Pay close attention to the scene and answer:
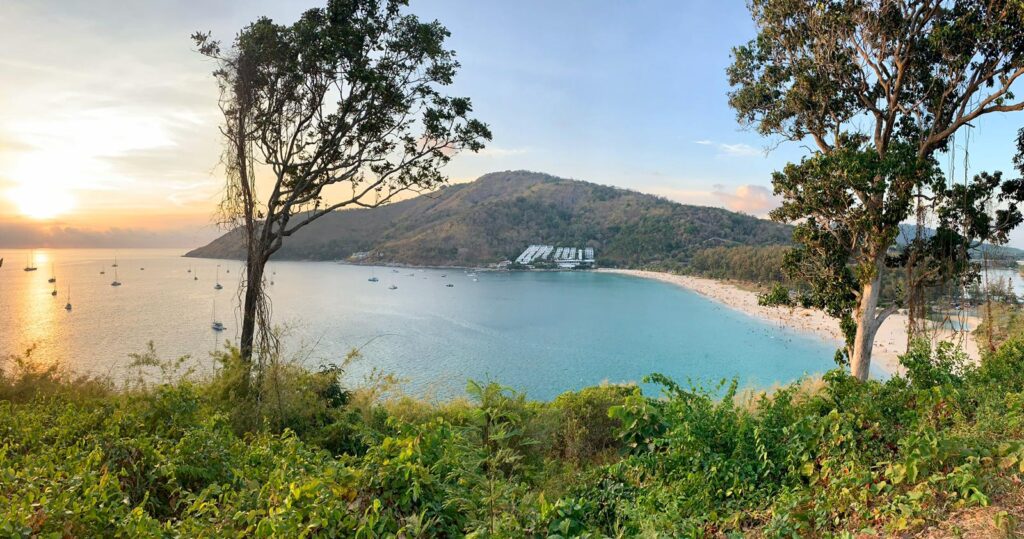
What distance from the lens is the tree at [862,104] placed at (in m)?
7.14

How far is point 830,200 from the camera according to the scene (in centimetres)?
785

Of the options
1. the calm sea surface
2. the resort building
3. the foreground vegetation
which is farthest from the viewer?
the resort building

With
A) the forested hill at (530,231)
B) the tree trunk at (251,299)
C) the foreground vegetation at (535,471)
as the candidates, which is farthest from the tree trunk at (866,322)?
the forested hill at (530,231)

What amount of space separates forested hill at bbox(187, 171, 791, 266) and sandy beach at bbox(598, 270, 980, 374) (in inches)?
956

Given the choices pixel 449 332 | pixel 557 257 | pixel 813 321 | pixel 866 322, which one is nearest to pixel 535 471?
pixel 866 322

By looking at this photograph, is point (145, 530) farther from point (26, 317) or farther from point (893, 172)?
point (26, 317)

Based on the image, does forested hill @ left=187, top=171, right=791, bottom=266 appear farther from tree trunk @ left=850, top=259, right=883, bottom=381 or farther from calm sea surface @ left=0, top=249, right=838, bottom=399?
tree trunk @ left=850, top=259, right=883, bottom=381

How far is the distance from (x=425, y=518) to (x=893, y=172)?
320 inches

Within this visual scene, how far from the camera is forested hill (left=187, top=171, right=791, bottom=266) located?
92.6 metres

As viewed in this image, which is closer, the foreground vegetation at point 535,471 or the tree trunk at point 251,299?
the foreground vegetation at point 535,471

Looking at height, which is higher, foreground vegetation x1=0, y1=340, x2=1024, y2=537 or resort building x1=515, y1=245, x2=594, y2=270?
resort building x1=515, y1=245, x2=594, y2=270

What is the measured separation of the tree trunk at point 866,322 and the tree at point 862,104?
0.7 inches

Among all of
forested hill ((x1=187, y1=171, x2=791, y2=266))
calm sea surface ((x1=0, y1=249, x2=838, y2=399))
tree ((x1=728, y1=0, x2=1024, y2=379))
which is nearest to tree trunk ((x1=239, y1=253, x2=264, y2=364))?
calm sea surface ((x1=0, y1=249, x2=838, y2=399))

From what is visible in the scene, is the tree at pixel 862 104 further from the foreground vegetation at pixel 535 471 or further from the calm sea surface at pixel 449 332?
the calm sea surface at pixel 449 332
